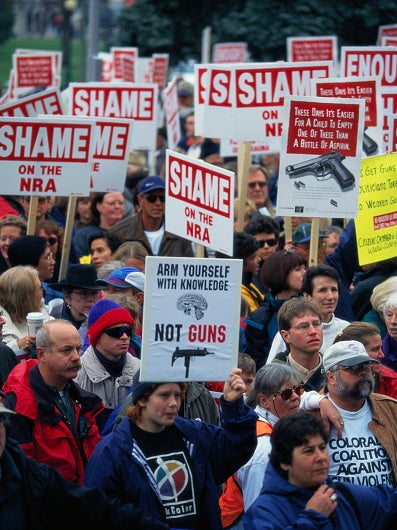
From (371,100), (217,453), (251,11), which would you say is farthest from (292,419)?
(251,11)

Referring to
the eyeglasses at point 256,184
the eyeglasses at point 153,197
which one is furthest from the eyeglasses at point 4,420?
the eyeglasses at point 256,184

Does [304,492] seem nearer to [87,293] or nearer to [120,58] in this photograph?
[87,293]

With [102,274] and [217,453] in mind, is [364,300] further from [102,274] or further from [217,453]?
[217,453]

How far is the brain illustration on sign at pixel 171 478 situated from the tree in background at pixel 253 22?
18.2 metres

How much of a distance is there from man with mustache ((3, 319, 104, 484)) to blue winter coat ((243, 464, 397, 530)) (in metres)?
1.31

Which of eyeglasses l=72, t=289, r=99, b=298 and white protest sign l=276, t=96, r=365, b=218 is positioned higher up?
white protest sign l=276, t=96, r=365, b=218

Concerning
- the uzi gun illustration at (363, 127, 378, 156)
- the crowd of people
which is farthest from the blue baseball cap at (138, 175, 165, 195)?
the uzi gun illustration at (363, 127, 378, 156)

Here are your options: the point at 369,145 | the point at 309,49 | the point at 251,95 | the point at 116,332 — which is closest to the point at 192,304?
→ the point at 116,332

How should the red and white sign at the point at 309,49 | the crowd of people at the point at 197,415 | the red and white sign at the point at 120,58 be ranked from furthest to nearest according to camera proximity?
the red and white sign at the point at 120,58 < the red and white sign at the point at 309,49 < the crowd of people at the point at 197,415

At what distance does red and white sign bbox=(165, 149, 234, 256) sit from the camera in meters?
8.76

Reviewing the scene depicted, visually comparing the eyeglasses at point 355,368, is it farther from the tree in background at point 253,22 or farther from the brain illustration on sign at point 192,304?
the tree in background at point 253,22

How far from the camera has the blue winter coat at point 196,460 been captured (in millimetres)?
5801

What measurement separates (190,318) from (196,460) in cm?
62

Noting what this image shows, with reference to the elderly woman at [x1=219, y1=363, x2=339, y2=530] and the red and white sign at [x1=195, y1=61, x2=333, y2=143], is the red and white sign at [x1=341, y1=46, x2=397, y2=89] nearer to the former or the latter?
the red and white sign at [x1=195, y1=61, x2=333, y2=143]
